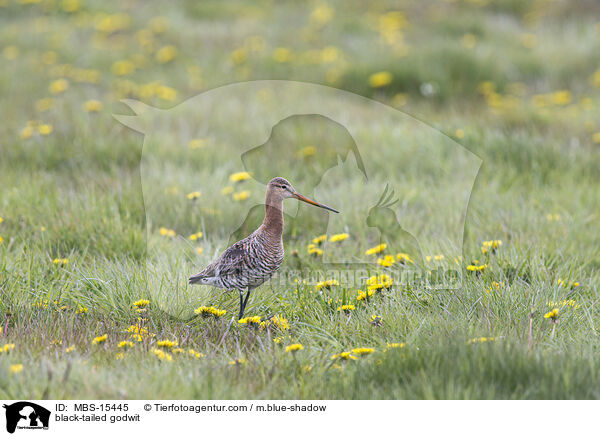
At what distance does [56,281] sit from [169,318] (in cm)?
96

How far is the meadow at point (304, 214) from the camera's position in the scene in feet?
11.4

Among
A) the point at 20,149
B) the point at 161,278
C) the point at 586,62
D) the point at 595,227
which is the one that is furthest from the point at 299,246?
the point at 586,62

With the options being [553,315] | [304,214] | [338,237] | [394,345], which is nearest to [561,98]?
[304,214]

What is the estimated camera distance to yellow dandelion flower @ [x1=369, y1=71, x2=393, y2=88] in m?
8.89

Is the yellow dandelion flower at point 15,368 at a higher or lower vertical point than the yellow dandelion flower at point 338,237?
lower

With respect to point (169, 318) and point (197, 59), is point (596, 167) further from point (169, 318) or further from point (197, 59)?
point (197, 59)

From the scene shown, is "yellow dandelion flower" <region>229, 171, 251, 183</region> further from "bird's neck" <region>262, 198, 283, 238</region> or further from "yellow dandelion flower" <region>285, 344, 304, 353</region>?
"yellow dandelion flower" <region>285, 344, 304, 353</region>

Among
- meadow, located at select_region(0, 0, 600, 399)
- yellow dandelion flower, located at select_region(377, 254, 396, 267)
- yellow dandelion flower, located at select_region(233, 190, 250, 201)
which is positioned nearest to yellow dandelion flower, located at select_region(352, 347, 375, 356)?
meadow, located at select_region(0, 0, 600, 399)

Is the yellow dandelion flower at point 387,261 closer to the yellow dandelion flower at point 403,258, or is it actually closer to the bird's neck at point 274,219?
the yellow dandelion flower at point 403,258

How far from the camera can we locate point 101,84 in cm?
908

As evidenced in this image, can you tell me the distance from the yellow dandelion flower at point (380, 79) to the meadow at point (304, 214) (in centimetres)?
4

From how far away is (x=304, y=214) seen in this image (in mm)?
5441

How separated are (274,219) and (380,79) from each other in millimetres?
5796
